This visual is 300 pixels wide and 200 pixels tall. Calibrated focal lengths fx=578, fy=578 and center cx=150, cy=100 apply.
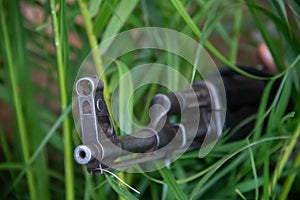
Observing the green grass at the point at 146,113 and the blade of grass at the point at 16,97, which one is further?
the blade of grass at the point at 16,97

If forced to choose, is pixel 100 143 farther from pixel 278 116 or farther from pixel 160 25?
pixel 160 25

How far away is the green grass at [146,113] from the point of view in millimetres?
413

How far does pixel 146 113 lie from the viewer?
56 cm

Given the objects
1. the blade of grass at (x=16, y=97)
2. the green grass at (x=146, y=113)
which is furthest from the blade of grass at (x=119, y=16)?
the blade of grass at (x=16, y=97)

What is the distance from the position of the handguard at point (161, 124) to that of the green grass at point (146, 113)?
2 centimetres

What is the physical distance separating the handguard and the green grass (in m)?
0.02

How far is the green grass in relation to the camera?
0.41 m

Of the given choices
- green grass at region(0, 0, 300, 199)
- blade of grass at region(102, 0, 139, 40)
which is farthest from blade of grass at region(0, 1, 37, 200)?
blade of grass at region(102, 0, 139, 40)

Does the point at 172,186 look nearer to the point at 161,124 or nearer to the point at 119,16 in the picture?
the point at 161,124

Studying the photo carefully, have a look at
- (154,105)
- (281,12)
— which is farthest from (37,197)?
(281,12)

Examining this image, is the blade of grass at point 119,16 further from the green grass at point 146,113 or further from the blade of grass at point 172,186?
the blade of grass at point 172,186

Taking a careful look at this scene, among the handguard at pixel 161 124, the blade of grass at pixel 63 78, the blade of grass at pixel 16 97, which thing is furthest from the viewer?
the blade of grass at pixel 16 97

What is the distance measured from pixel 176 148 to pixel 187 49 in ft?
0.44

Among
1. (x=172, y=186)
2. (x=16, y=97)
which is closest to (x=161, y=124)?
(x=172, y=186)
